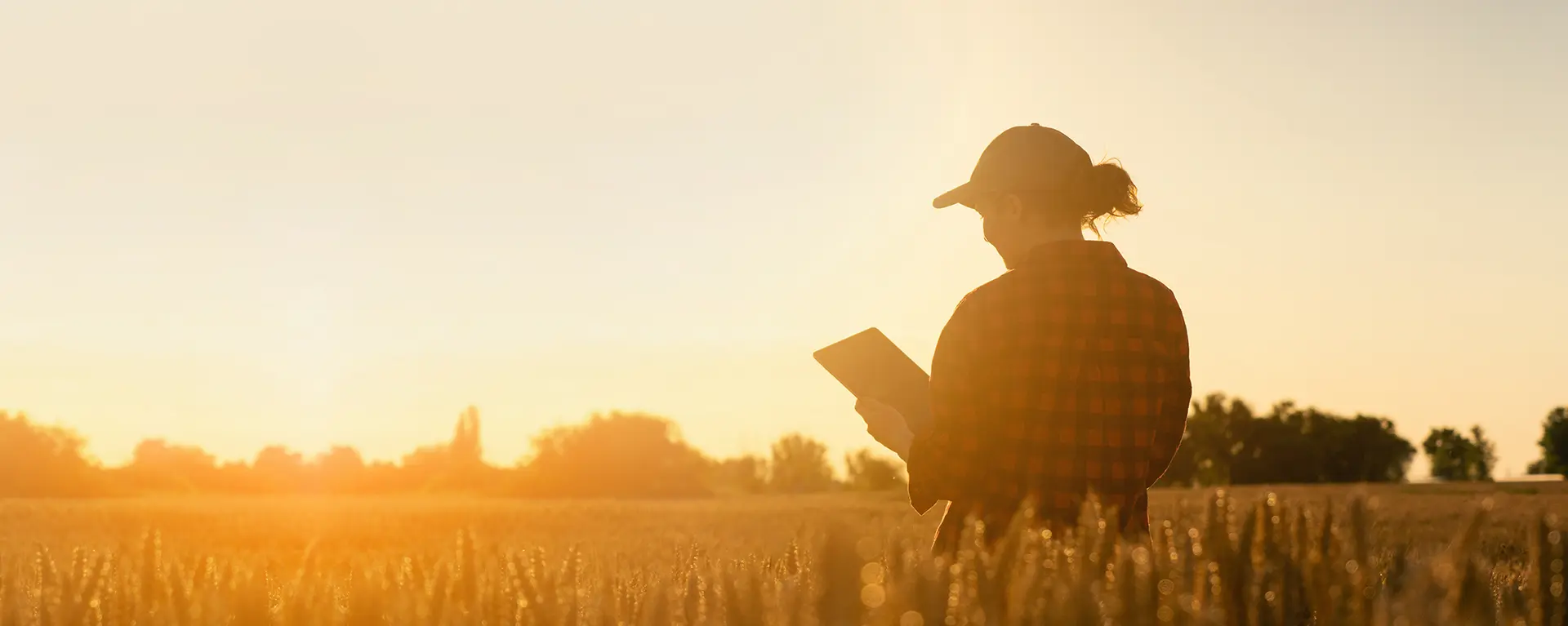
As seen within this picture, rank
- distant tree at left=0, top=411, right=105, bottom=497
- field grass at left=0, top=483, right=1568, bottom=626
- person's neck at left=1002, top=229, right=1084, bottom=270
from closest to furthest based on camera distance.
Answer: field grass at left=0, top=483, right=1568, bottom=626 < person's neck at left=1002, top=229, right=1084, bottom=270 < distant tree at left=0, top=411, right=105, bottom=497

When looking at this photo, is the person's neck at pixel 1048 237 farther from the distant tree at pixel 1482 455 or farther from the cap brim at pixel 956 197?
the distant tree at pixel 1482 455

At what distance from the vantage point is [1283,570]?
6.55 feet

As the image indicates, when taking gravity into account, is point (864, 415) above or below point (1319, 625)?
above

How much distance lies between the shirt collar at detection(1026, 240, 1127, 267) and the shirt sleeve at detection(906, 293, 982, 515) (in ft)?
1.06

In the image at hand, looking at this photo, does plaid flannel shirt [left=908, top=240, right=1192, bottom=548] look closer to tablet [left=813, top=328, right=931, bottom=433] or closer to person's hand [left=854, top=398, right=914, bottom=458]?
person's hand [left=854, top=398, right=914, bottom=458]

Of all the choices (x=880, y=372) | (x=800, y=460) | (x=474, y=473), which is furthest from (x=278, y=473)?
(x=880, y=372)

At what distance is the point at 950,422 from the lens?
4.49 m

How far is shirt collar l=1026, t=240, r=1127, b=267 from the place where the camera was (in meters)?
4.59

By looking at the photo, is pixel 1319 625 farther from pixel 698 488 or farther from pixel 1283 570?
pixel 698 488

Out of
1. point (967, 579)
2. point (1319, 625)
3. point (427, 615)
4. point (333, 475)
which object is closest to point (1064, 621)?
point (967, 579)

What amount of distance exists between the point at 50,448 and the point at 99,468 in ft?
7.80

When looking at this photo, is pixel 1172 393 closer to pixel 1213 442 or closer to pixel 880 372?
pixel 880 372

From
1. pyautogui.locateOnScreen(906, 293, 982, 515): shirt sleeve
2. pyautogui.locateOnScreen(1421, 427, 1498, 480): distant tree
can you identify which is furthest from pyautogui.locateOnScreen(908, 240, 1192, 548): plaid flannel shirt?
pyautogui.locateOnScreen(1421, 427, 1498, 480): distant tree

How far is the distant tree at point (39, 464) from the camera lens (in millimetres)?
47438
